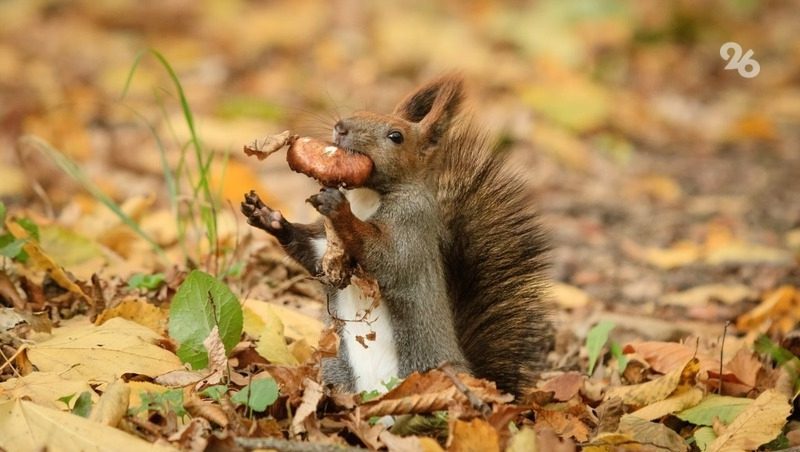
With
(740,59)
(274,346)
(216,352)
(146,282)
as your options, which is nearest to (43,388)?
(216,352)

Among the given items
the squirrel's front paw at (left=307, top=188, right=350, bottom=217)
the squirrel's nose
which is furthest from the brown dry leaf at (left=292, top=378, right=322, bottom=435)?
the squirrel's nose

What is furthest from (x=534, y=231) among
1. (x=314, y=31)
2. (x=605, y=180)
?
(x=314, y=31)

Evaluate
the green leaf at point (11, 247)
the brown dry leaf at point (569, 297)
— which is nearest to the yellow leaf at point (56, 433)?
the green leaf at point (11, 247)

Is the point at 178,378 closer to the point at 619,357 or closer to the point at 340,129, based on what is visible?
the point at 340,129

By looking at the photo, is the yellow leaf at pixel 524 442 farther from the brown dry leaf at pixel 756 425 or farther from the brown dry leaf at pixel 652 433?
the brown dry leaf at pixel 756 425

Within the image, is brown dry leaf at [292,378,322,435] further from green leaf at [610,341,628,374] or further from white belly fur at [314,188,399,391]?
green leaf at [610,341,628,374]

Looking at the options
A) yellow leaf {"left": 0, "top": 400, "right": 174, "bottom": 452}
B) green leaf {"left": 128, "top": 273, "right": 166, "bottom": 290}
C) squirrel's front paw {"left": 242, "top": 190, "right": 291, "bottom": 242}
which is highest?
green leaf {"left": 128, "top": 273, "right": 166, "bottom": 290}
